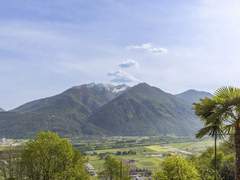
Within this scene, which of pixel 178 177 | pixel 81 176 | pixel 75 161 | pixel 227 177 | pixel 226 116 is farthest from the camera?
pixel 75 161

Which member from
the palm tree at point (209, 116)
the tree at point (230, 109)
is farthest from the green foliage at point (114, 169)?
the tree at point (230, 109)

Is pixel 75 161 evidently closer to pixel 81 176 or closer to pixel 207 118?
pixel 81 176

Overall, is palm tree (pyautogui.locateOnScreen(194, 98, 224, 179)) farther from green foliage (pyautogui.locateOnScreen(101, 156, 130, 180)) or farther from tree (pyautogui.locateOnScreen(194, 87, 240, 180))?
green foliage (pyautogui.locateOnScreen(101, 156, 130, 180))

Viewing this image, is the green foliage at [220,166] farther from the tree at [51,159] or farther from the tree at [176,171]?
the tree at [51,159]

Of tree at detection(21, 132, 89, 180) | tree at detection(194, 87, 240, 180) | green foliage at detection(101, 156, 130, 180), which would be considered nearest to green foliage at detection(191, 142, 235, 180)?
tree at detection(21, 132, 89, 180)

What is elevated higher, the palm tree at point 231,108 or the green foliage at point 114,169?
the palm tree at point 231,108

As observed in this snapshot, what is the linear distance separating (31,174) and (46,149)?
7.43 m

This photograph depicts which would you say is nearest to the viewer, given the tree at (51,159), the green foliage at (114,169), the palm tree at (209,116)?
the palm tree at (209,116)

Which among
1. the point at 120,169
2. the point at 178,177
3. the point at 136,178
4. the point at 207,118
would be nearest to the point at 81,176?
the point at 178,177

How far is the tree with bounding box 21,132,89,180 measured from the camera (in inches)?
2771

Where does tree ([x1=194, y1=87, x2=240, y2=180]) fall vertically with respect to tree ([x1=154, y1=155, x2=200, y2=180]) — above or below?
above

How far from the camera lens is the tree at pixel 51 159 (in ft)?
231

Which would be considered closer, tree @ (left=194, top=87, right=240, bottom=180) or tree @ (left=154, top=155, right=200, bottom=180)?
tree @ (left=194, top=87, right=240, bottom=180)

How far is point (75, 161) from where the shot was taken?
74.1 metres
